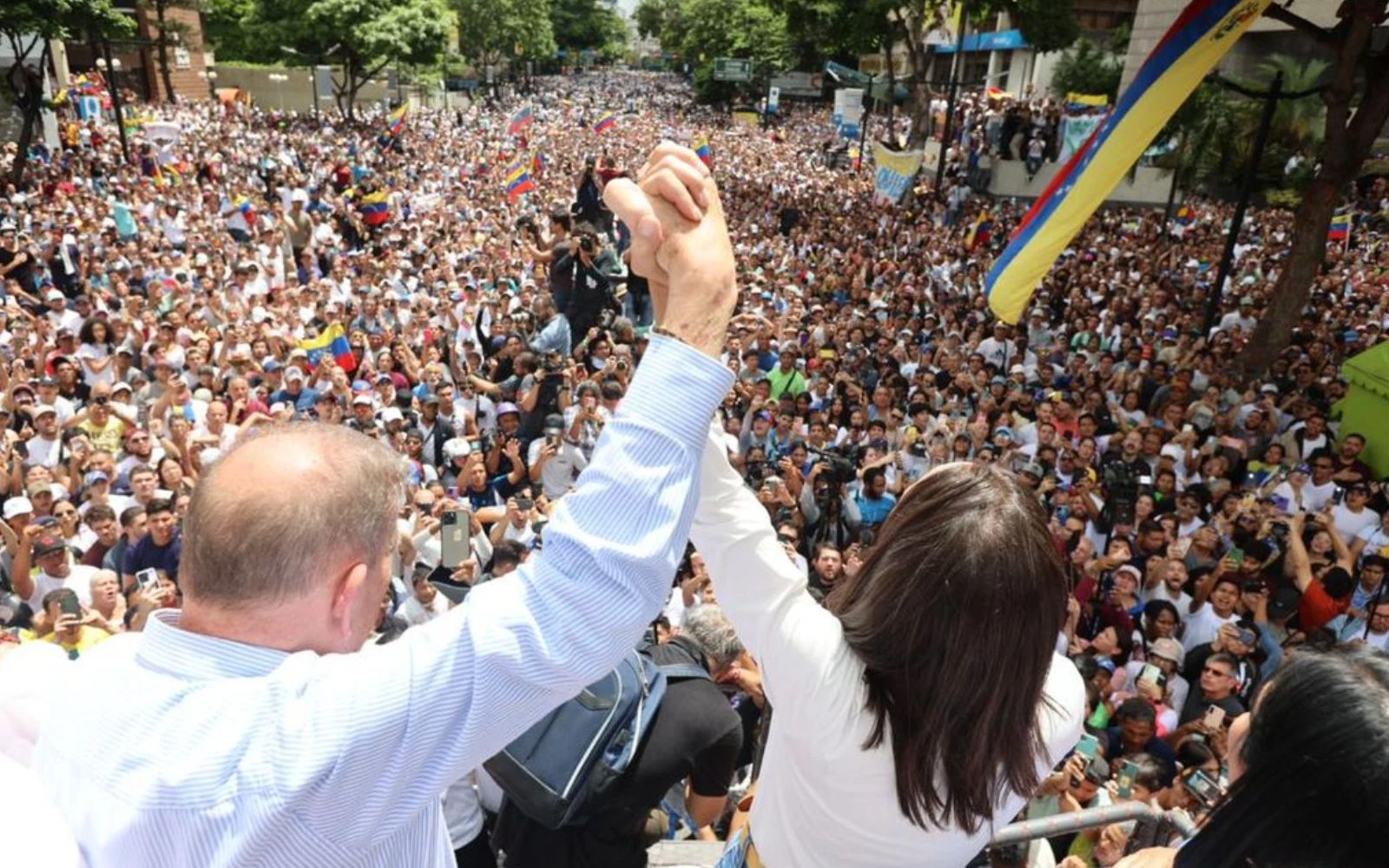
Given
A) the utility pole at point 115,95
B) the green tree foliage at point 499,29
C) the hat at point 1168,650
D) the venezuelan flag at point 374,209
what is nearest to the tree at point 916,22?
the venezuelan flag at point 374,209

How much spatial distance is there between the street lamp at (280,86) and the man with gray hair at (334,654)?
55.3 metres

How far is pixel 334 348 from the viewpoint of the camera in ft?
31.7

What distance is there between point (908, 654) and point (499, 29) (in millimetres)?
76125

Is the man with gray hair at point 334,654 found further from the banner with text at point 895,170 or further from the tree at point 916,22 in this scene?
the tree at point 916,22

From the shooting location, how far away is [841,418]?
29.5ft

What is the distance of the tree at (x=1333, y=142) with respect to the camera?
9.28 m

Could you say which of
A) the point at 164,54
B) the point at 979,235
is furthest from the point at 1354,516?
the point at 164,54

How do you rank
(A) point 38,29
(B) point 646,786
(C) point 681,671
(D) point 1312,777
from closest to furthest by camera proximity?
(D) point 1312,777, (B) point 646,786, (C) point 681,671, (A) point 38,29

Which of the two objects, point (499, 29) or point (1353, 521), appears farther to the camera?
point (499, 29)

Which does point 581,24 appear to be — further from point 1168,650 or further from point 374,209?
point 1168,650

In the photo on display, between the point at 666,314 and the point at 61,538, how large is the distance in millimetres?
6013

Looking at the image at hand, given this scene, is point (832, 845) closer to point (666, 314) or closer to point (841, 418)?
point (666, 314)

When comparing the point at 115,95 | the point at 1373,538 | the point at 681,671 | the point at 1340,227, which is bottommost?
the point at 1373,538

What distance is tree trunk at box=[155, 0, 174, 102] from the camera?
37.2 meters
